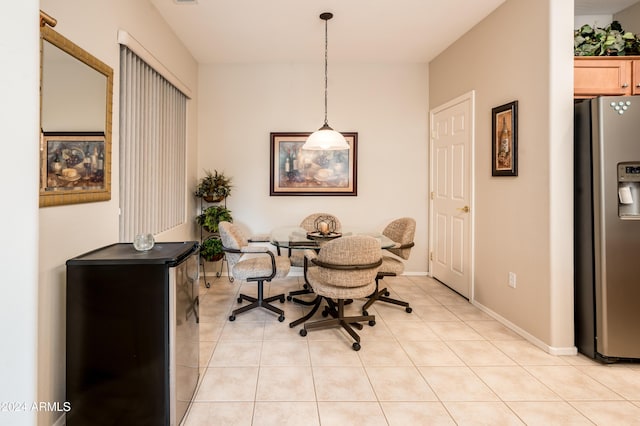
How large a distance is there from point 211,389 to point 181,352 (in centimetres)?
50

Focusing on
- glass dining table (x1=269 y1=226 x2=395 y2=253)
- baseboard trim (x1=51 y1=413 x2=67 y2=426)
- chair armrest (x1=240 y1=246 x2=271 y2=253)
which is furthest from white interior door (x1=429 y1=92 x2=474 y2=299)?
baseboard trim (x1=51 y1=413 x2=67 y2=426)

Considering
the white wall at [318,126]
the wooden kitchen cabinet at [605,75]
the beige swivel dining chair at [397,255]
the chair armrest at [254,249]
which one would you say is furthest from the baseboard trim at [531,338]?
the chair armrest at [254,249]

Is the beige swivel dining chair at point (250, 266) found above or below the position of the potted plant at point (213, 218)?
below

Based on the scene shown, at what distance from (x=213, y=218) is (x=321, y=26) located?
2.57 meters

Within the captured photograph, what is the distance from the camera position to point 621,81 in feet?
8.95

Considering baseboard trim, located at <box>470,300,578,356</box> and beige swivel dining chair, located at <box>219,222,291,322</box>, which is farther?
beige swivel dining chair, located at <box>219,222,291,322</box>

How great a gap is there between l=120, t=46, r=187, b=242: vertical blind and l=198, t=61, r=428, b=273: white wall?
690 millimetres

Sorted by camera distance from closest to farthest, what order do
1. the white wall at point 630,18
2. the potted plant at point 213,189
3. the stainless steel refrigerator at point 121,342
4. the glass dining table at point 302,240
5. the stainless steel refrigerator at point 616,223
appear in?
the stainless steel refrigerator at point 121,342 → the stainless steel refrigerator at point 616,223 → the glass dining table at point 302,240 → the white wall at point 630,18 → the potted plant at point 213,189

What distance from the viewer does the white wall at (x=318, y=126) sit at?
4789mm

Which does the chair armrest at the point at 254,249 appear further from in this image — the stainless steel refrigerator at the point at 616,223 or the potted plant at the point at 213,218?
the stainless steel refrigerator at the point at 616,223

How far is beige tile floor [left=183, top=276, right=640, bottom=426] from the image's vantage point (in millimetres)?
1893

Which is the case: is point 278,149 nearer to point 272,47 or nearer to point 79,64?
point 272,47

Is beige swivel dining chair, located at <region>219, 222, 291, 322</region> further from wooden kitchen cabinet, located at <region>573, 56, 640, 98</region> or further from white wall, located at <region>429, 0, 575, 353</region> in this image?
wooden kitchen cabinet, located at <region>573, 56, 640, 98</region>

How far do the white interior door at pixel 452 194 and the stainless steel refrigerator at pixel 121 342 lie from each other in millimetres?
3201
